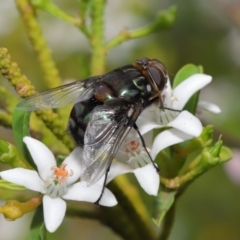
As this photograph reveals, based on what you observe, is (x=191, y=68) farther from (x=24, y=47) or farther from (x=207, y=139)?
(x=24, y=47)

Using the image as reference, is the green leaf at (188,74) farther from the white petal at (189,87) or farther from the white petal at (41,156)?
the white petal at (41,156)

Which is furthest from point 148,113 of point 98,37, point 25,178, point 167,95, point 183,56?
point 183,56

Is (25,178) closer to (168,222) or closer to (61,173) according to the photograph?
(61,173)

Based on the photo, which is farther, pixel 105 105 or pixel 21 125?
pixel 105 105

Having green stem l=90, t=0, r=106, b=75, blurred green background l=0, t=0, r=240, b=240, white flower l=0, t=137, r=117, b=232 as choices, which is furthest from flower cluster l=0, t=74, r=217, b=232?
blurred green background l=0, t=0, r=240, b=240

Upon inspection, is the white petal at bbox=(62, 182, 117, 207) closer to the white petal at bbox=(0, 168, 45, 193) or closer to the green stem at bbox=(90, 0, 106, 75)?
the white petal at bbox=(0, 168, 45, 193)

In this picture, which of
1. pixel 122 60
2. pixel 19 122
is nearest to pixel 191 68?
pixel 19 122

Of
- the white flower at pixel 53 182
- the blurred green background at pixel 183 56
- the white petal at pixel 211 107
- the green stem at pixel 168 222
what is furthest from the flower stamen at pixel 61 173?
the blurred green background at pixel 183 56
